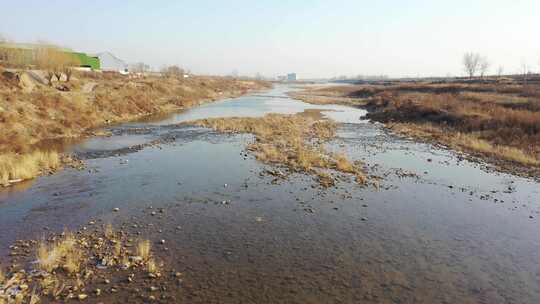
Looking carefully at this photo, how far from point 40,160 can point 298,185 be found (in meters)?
16.0

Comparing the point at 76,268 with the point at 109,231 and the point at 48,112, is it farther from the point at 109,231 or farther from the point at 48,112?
the point at 48,112

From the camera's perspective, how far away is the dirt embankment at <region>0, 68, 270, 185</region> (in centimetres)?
2222

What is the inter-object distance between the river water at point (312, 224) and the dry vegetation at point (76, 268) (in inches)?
35.8

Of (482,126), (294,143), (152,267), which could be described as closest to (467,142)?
(482,126)

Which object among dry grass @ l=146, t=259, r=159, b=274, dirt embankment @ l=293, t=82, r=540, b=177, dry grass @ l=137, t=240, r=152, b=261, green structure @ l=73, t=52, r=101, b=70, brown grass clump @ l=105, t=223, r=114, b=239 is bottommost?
dry grass @ l=146, t=259, r=159, b=274

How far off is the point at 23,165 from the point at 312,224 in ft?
55.4

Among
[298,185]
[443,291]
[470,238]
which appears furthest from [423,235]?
[298,185]

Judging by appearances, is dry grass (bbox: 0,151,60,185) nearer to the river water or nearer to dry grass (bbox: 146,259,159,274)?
the river water

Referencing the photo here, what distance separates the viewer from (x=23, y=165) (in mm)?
20359

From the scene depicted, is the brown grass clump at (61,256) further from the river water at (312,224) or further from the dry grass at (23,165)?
the dry grass at (23,165)

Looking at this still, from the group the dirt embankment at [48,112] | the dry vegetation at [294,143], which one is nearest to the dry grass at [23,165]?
the dirt embankment at [48,112]

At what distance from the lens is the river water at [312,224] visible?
10508mm

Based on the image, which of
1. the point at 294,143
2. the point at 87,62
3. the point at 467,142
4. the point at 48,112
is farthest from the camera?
the point at 87,62

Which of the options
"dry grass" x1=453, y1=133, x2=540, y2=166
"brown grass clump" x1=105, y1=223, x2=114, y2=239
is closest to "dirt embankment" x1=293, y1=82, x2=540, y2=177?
"dry grass" x1=453, y1=133, x2=540, y2=166
